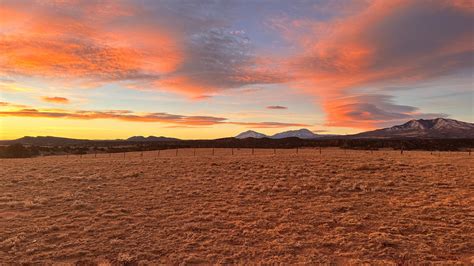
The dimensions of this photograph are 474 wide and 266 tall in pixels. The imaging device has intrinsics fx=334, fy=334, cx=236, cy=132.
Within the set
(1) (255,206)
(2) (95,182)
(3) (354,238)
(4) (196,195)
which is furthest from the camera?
(2) (95,182)

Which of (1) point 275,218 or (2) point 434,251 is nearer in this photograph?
(2) point 434,251

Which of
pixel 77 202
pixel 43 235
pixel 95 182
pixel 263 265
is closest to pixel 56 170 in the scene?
pixel 95 182

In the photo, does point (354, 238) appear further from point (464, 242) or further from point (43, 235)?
point (43, 235)

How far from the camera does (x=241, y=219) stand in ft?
49.5

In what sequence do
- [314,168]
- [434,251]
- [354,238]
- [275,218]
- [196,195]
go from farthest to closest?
[314,168]
[196,195]
[275,218]
[354,238]
[434,251]

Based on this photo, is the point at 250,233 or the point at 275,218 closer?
the point at 250,233

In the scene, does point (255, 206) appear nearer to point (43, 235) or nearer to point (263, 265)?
point (263, 265)

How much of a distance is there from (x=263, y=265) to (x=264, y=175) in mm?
18708

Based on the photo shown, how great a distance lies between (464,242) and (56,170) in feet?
111

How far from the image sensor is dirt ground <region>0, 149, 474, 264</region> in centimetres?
1085

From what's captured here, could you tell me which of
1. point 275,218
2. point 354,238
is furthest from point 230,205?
point 354,238

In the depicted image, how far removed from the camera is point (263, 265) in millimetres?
9828

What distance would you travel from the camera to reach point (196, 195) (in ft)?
68.6

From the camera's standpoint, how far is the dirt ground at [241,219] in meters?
10.9
